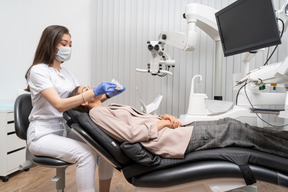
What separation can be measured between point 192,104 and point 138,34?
3.92 ft

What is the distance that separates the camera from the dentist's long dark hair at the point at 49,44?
132cm

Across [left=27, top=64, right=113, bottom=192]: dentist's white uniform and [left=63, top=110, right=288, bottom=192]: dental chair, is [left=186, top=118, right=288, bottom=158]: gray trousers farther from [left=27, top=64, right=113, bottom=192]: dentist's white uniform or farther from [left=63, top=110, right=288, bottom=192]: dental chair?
[left=27, top=64, right=113, bottom=192]: dentist's white uniform

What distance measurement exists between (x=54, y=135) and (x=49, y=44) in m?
0.56

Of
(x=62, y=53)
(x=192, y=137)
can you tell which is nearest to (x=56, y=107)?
(x=62, y=53)

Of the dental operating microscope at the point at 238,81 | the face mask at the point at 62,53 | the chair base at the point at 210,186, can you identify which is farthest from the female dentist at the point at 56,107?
the dental operating microscope at the point at 238,81

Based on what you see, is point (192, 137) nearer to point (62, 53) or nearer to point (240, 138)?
point (240, 138)

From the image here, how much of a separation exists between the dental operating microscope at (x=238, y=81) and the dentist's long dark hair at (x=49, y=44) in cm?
88

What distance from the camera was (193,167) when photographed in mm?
911

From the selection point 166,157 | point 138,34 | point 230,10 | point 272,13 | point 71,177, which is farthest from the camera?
point 138,34

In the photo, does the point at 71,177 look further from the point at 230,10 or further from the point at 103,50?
the point at 230,10

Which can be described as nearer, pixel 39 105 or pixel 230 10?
pixel 39 105

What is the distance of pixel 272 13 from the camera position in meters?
1.14

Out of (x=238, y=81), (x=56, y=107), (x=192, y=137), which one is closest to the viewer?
(x=192, y=137)

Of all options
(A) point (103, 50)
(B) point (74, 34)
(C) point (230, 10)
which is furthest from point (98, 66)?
(C) point (230, 10)
